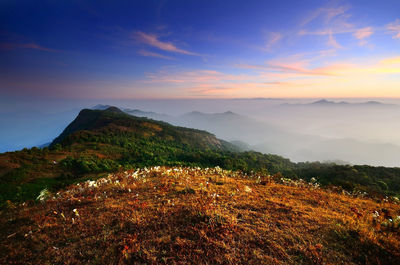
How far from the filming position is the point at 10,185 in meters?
24.5

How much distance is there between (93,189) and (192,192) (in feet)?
24.5

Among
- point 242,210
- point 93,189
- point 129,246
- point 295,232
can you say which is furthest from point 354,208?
point 93,189

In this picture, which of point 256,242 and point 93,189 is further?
point 93,189

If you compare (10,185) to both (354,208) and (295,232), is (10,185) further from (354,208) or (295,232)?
(354,208)

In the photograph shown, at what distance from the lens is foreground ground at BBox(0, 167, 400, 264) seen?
5.05m

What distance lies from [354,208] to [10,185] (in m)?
42.1

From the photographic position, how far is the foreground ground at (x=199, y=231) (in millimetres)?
5055

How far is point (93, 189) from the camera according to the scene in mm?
11312

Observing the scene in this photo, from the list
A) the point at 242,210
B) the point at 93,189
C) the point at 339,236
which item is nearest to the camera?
the point at 339,236

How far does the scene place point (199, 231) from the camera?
6.01 metres

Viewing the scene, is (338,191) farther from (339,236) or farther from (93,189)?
(93,189)

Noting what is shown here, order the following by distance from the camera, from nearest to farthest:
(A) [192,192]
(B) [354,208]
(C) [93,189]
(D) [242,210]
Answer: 1. (D) [242,210]
2. (B) [354,208]
3. (A) [192,192]
4. (C) [93,189]

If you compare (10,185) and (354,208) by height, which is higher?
(354,208)

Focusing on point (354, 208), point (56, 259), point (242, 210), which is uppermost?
point (56, 259)
